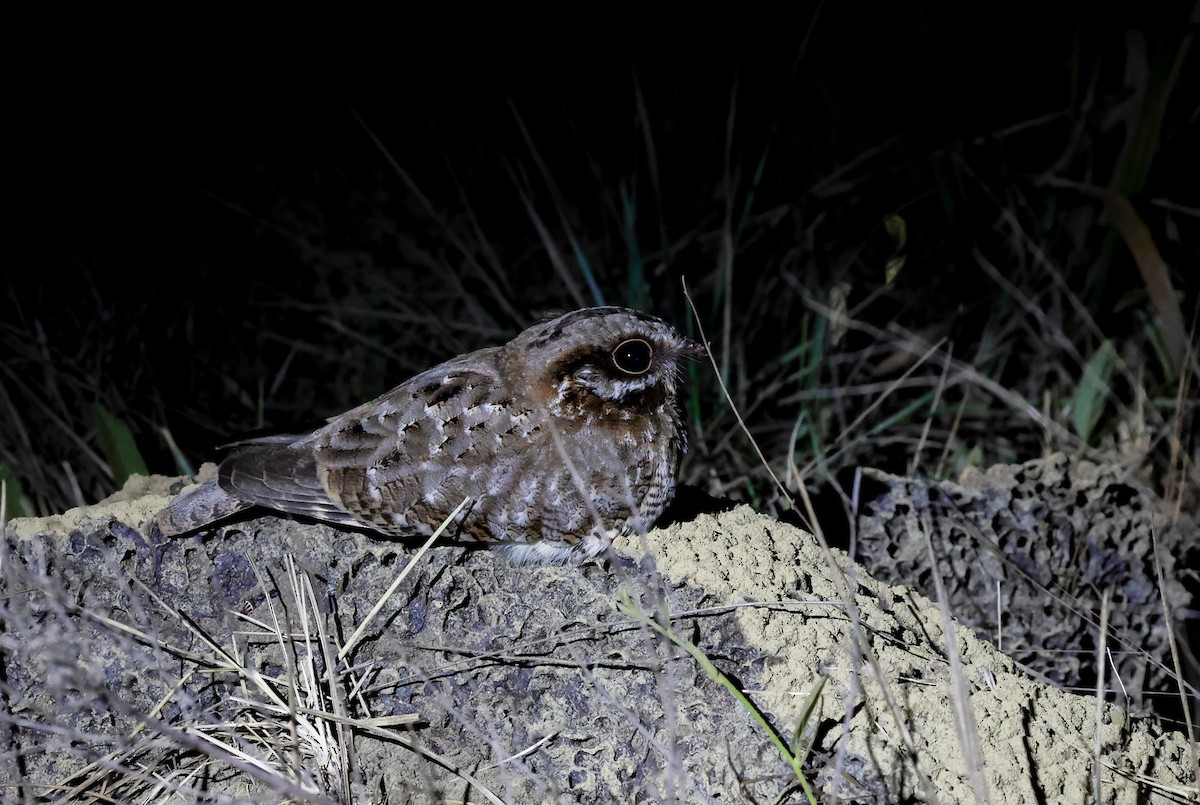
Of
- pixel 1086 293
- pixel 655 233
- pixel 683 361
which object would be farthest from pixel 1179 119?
pixel 683 361

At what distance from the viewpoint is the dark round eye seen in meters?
2.18

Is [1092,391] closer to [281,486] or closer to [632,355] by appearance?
[632,355]

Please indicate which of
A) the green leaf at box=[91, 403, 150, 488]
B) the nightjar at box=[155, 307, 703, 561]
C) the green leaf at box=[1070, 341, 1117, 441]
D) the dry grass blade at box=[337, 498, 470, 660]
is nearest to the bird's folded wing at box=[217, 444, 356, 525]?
the nightjar at box=[155, 307, 703, 561]

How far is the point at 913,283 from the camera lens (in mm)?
3781

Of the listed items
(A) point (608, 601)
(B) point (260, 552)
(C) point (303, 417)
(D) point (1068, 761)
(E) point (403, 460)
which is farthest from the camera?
(C) point (303, 417)

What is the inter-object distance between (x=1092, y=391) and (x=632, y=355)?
1.88 m

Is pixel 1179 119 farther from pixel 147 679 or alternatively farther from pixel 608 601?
pixel 147 679

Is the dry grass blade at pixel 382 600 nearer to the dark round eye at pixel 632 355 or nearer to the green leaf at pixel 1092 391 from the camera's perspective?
the dark round eye at pixel 632 355

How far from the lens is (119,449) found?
2.84m

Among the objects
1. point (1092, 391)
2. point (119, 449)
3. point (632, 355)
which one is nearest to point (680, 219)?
point (1092, 391)

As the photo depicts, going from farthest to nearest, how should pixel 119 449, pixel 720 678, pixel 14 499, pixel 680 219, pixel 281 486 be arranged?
pixel 680 219 → pixel 119 449 → pixel 14 499 → pixel 281 486 → pixel 720 678

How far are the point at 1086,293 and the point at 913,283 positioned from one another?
599mm

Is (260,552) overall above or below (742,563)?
above

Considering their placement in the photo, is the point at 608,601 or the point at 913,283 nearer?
the point at 608,601
